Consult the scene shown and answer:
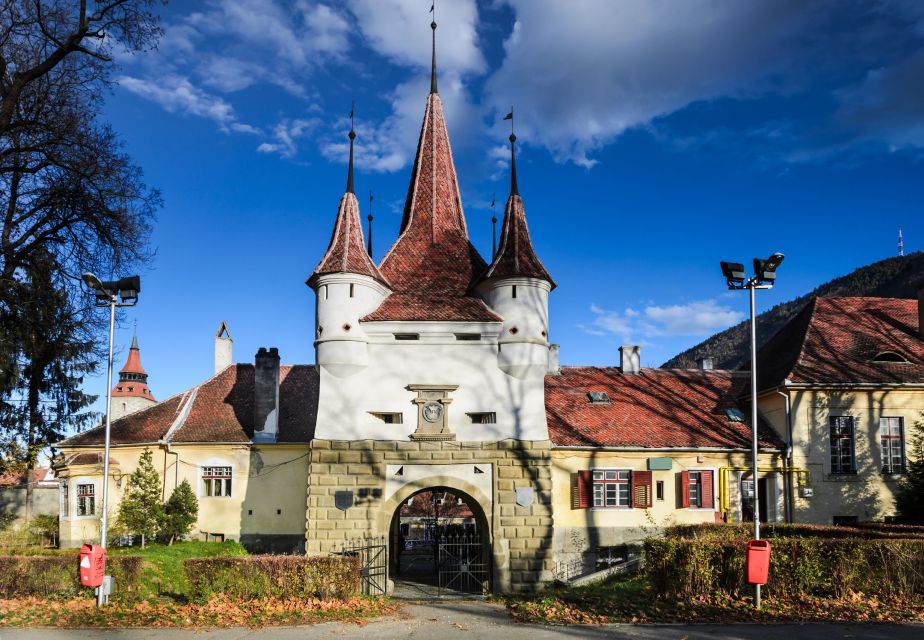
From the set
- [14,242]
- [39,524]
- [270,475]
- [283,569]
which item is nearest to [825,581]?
[283,569]

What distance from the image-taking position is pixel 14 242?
19.6m

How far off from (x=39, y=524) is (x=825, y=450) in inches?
1115

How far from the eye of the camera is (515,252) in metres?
23.6

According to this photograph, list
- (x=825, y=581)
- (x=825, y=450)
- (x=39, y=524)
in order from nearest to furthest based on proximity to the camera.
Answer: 1. (x=825, y=581)
2. (x=825, y=450)
3. (x=39, y=524)

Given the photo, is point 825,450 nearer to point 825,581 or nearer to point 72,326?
point 825,581

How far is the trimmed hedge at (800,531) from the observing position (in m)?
17.4

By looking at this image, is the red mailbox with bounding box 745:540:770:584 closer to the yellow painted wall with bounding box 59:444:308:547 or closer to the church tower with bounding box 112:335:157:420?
the yellow painted wall with bounding box 59:444:308:547

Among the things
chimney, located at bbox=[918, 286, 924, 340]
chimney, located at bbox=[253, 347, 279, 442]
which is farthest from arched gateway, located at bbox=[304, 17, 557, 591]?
chimney, located at bbox=[918, 286, 924, 340]

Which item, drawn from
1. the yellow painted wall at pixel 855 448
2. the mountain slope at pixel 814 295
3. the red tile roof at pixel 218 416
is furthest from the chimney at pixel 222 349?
the mountain slope at pixel 814 295

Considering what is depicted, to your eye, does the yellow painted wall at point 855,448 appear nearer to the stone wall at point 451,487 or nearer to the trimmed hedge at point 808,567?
the stone wall at point 451,487

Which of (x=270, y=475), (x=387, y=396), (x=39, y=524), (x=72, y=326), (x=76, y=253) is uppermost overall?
(x=76, y=253)

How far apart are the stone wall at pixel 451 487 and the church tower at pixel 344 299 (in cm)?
243

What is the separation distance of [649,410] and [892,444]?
26.4ft

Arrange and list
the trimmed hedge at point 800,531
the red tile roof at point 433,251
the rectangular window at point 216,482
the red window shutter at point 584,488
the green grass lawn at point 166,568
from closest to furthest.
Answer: the green grass lawn at point 166,568
the trimmed hedge at point 800,531
the red tile roof at point 433,251
the red window shutter at point 584,488
the rectangular window at point 216,482
